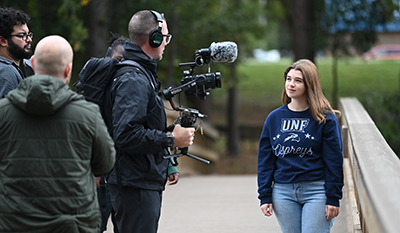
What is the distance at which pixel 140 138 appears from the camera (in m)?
3.50

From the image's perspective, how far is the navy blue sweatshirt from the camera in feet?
12.7

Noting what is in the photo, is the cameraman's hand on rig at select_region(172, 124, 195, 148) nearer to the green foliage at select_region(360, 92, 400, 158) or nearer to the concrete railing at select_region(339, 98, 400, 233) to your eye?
the concrete railing at select_region(339, 98, 400, 233)

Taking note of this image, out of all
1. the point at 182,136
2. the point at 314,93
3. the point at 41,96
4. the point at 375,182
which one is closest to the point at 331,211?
the point at 314,93

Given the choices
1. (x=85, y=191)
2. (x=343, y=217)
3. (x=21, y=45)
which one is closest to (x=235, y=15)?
(x=343, y=217)

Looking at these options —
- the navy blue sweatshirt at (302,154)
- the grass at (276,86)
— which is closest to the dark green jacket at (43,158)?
the navy blue sweatshirt at (302,154)

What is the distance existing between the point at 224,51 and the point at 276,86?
27092 mm

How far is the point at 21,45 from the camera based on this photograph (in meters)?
4.51

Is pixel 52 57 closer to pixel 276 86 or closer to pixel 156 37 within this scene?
pixel 156 37

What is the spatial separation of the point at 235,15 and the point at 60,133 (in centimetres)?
1511

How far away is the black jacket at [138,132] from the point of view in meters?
3.52

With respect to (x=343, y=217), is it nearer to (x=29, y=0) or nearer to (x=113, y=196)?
(x=113, y=196)

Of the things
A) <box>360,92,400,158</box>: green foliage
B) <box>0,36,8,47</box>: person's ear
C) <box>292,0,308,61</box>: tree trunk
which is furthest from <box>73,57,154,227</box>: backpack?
<box>292,0,308,61</box>: tree trunk

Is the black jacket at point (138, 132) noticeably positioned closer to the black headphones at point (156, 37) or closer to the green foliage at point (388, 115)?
the black headphones at point (156, 37)

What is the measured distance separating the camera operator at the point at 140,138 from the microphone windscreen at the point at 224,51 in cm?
37
